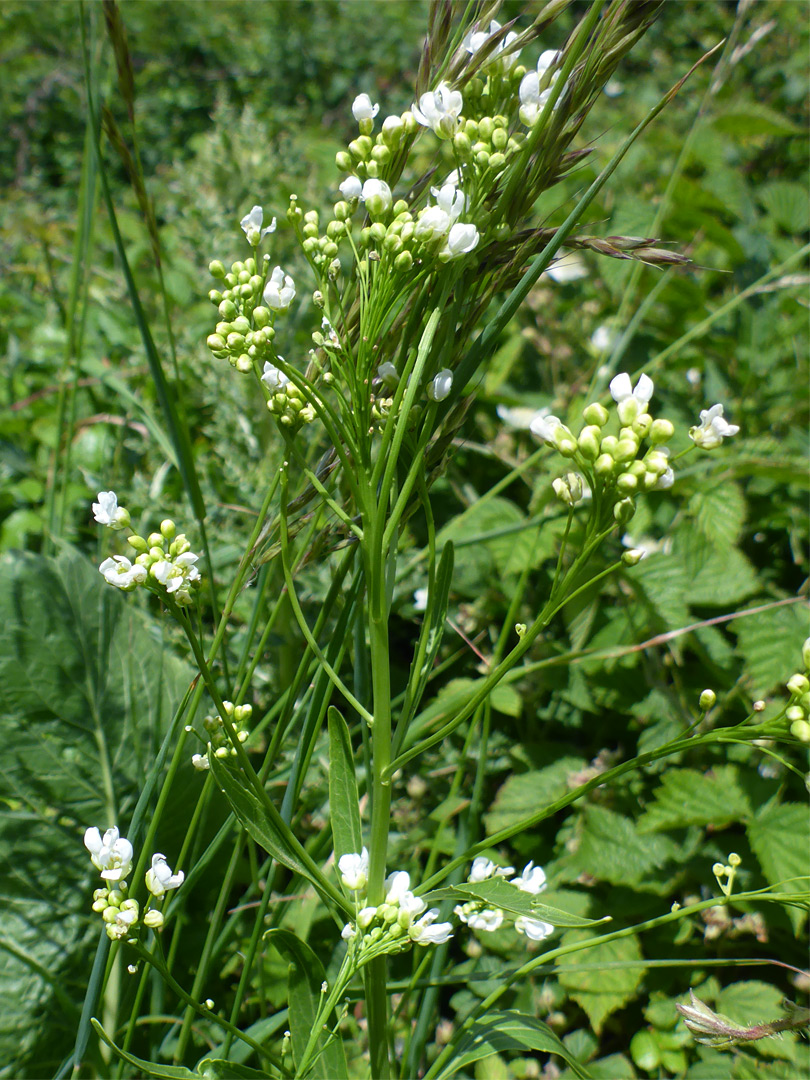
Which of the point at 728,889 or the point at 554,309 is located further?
the point at 554,309

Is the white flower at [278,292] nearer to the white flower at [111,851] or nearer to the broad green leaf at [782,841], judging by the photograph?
the white flower at [111,851]

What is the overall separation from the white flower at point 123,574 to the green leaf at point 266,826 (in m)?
0.15

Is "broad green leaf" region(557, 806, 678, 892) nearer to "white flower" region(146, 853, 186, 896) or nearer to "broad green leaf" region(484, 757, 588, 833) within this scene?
"broad green leaf" region(484, 757, 588, 833)

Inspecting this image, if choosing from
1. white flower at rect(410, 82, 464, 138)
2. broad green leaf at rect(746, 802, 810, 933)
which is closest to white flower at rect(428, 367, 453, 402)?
white flower at rect(410, 82, 464, 138)

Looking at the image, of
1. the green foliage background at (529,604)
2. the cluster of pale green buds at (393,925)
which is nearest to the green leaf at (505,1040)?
the green foliage background at (529,604)

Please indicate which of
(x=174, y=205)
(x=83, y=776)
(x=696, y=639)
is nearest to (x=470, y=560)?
(x=696, y=639)

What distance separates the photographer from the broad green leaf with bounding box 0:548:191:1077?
40.4 inches

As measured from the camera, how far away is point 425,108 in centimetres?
62

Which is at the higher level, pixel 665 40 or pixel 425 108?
pixel 665 40

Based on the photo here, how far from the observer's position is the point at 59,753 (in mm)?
1112

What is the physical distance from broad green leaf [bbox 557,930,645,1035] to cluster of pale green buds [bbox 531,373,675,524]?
0.75m

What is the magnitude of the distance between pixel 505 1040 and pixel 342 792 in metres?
0.29

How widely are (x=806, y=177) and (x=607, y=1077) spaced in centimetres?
286

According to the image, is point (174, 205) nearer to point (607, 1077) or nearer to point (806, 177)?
point (806, 177)
